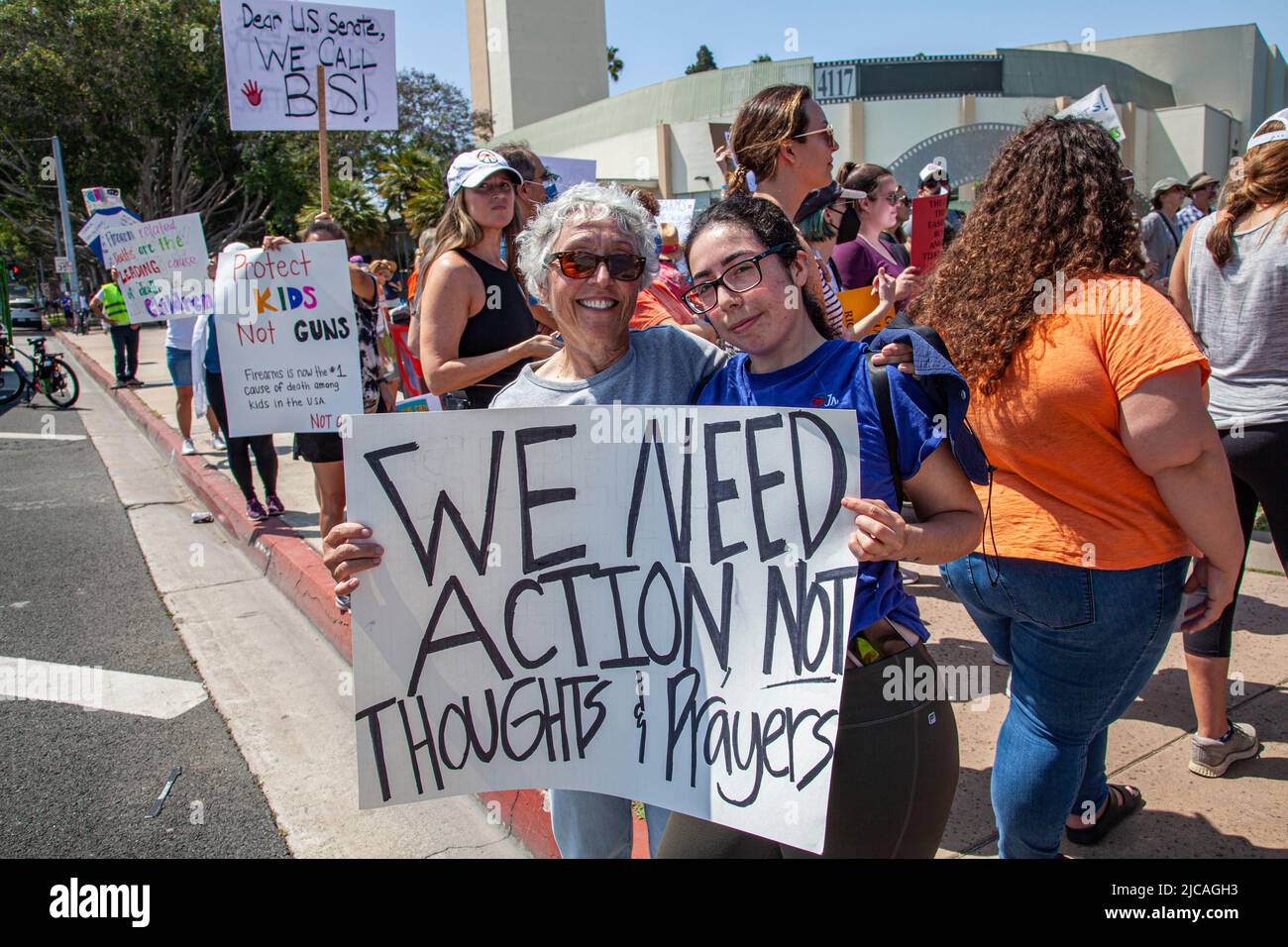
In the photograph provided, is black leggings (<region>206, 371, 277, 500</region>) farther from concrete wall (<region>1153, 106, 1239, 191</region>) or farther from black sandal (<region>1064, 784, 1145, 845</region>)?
concrete wall (<region>1153, 106, 1239, 191</region>)

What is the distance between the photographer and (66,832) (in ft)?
9.57

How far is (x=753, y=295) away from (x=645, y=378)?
0.31m

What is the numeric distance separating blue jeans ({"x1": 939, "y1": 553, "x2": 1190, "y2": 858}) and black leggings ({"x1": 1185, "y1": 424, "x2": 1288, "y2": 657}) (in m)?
0.92

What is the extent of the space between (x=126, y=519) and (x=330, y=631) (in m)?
3.65

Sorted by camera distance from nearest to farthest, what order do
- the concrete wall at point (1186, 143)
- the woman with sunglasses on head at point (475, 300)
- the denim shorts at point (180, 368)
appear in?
the woman with sunglasses on head at point (475, 300) < the denim shorts at point (180, 368) < the concrete wall at point (1186, 143)

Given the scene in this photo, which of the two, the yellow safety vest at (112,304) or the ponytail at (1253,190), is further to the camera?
the yellow safety vest at (112,304)

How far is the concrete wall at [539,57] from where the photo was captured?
54688 millimetres

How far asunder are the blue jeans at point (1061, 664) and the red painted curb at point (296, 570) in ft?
3.61

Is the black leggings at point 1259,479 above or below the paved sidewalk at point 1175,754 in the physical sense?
above

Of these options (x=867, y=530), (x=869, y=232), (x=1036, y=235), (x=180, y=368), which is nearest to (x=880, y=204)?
(x=869, y=232)

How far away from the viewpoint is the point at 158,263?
8641 mm

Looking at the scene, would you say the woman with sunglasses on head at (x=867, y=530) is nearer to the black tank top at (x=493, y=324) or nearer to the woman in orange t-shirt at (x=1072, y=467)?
the woman in orange t-shirt at (x=1072, y=467)

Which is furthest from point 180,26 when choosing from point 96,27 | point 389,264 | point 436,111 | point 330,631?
point 330,631

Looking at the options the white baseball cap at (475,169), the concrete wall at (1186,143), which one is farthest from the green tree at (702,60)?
the white baseball cap at (475,169)
